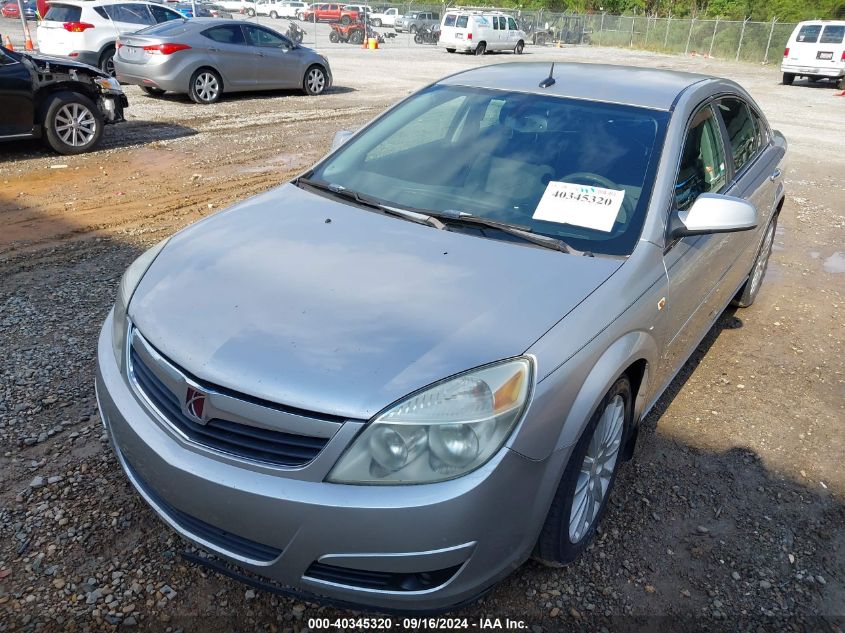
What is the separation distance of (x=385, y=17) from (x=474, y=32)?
19336 mm

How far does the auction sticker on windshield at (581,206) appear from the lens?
284 cm

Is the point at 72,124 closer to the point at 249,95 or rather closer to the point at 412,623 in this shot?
the point at 249,95

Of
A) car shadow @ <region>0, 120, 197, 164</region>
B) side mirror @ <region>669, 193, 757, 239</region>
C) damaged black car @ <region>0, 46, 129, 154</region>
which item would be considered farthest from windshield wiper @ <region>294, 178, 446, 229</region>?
car shadow @ <region>0, 120, 197, 164</region>

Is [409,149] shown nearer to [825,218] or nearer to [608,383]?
[608,383]

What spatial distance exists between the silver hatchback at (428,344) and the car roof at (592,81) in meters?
0.04

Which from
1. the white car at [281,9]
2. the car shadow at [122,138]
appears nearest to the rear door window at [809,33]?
the car shadow at [122,138]

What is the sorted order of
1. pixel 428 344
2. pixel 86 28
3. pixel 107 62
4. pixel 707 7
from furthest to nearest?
pixel 707 7
pixel 107 62
pixel 86 28
pixel 428 344

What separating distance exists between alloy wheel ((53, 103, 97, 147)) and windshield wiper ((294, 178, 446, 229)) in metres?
6.40

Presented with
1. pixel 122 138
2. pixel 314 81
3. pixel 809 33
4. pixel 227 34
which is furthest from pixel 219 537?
pixel 809 33

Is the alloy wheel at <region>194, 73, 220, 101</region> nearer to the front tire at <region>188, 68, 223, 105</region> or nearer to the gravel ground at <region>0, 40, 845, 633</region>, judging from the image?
the front tire at <region>188, 68, 223, 105</region>

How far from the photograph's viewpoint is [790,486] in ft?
10.7

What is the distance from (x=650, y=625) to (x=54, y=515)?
2317 mm

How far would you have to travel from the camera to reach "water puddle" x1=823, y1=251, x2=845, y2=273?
20.3 ft

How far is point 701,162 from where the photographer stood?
3.42 m
